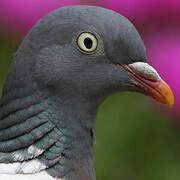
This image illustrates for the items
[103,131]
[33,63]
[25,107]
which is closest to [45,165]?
[25,107]

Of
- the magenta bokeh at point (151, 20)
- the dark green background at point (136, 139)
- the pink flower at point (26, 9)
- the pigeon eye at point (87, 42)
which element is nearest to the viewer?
the pigeon eye at point (87, 42)

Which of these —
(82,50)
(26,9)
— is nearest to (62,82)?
(82,50)

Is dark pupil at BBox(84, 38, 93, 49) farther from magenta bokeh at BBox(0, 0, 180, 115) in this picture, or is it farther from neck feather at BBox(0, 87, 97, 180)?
magenta bokeh at BBox(0, 0, 180, 115)

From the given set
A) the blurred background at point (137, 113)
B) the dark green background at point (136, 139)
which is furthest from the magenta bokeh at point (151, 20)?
the dark green background at point (136, 139)

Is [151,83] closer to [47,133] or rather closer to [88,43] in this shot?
[88,43]

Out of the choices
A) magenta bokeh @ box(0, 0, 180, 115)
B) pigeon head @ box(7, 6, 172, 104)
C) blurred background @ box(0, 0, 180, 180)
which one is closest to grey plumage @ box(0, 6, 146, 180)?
pigeon head @ box(7, 6, 172, 104)

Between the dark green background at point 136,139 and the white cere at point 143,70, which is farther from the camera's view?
the dark green background at point 136,139

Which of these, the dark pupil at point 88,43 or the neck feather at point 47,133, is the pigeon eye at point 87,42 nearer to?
the dark pupil at point 88,43

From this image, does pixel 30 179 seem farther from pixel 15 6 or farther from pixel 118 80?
pixel 15 6
